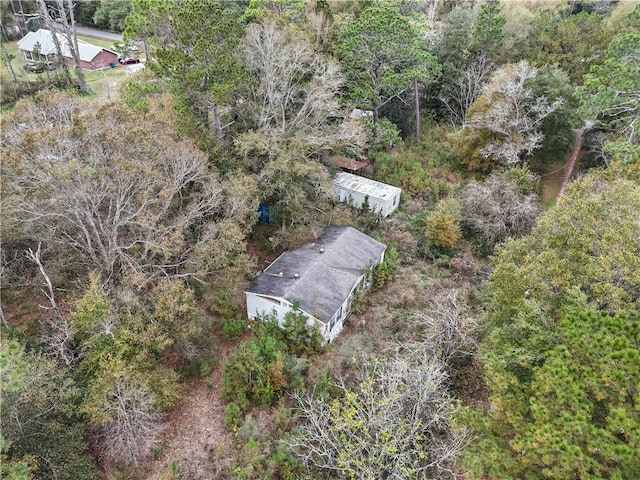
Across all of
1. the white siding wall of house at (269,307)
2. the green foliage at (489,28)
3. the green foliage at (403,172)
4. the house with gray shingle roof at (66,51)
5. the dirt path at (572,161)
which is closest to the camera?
the white siding wall of house at (269,307)

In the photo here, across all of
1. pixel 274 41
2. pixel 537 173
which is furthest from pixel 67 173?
pixel 537 173

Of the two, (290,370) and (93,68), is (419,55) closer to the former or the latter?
(290,370)

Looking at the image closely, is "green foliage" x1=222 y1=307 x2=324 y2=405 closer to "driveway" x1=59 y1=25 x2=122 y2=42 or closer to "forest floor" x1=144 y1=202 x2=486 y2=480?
"forest floor" x1=144 y1=202 x2=486 y2=480

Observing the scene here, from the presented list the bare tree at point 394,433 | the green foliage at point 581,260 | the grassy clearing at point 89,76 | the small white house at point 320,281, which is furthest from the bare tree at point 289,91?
the grassy clearing at point 89,76

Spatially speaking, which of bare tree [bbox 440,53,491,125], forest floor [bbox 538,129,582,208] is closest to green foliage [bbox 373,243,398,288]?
forest floor [bbox 538,129,582,208]

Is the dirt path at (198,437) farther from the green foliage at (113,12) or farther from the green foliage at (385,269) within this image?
the green foliage at (113,12)

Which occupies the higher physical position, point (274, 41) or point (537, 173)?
point (274, 41)

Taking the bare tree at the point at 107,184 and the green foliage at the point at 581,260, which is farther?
the bare tree at the point at 107,184

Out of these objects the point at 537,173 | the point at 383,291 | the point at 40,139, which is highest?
the point at 40,139

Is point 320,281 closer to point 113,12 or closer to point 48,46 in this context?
point 48,46
